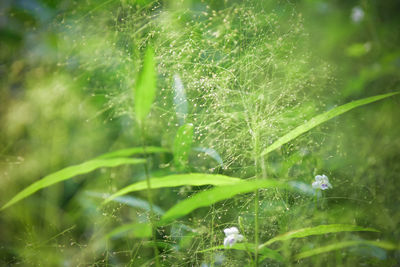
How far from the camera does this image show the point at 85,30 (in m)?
1.44

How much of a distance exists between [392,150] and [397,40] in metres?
0.62

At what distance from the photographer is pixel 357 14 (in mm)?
1585

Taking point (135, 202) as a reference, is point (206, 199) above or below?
above

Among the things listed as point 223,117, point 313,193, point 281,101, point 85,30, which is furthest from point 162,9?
point 313,193

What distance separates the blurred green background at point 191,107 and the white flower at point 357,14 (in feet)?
0.03

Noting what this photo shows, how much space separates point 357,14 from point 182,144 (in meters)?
1.25

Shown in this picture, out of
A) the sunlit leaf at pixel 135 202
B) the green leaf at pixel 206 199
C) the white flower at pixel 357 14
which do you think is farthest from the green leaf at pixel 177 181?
the white flower at pixel 357 14

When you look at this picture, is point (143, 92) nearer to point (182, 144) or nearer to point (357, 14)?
point (182, 144)

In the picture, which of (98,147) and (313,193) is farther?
(98,147)

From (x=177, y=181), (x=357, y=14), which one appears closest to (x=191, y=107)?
(x=177, y=181)

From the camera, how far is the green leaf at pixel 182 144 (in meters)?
1.14

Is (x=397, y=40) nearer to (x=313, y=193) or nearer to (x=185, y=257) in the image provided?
(x=313, y=193)

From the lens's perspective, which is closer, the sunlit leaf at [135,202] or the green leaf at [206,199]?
the green leaf at [206,199]

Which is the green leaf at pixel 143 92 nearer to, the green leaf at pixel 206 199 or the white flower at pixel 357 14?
the green leaf at pixel 206 199
